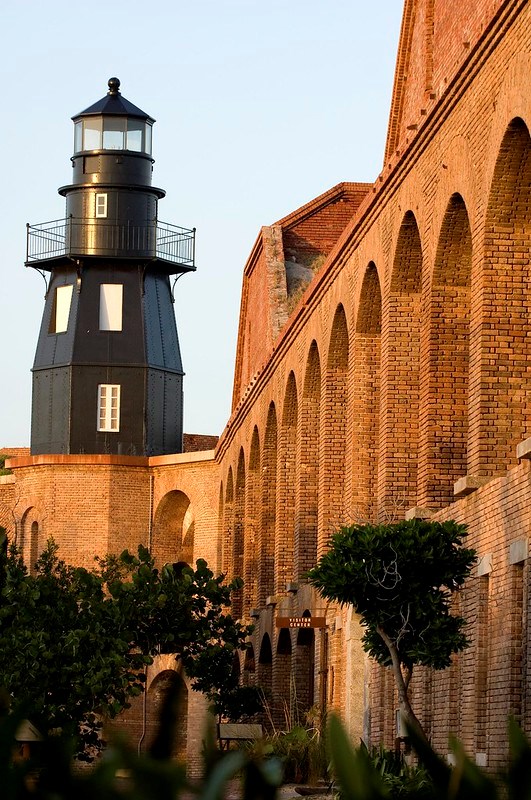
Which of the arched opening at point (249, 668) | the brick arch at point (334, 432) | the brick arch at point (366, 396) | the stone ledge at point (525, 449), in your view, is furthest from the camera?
the arched opening at point (249, 668)

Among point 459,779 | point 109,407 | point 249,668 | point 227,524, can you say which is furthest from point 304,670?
point 459,779

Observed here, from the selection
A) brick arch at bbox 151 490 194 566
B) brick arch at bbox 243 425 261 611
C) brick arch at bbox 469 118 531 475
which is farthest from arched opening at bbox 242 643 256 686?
brick arch at bbox 469 118 531 475

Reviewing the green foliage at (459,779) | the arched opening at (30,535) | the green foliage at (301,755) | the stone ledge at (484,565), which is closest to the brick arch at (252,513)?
the arched opening at (30,535)

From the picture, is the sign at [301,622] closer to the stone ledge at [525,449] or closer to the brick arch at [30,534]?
the stone ledge at [525,449]

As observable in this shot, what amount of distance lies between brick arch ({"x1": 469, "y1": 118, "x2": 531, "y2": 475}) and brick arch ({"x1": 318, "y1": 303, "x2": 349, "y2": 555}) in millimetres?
9791

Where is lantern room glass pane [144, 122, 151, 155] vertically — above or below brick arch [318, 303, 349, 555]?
above

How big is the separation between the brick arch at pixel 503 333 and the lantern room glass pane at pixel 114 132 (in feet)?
119

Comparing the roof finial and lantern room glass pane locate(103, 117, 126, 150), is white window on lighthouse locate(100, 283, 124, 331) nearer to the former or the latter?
lantern room glass pane locate(103, 117, 126, 150)

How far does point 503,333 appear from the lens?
48.7 feet

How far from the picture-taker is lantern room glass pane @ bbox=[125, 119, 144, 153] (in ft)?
→ 165

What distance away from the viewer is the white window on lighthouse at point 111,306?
161 feet

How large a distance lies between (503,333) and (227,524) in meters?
28.0

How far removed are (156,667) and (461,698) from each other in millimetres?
30659

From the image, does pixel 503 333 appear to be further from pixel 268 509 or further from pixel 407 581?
pixel 268 509
